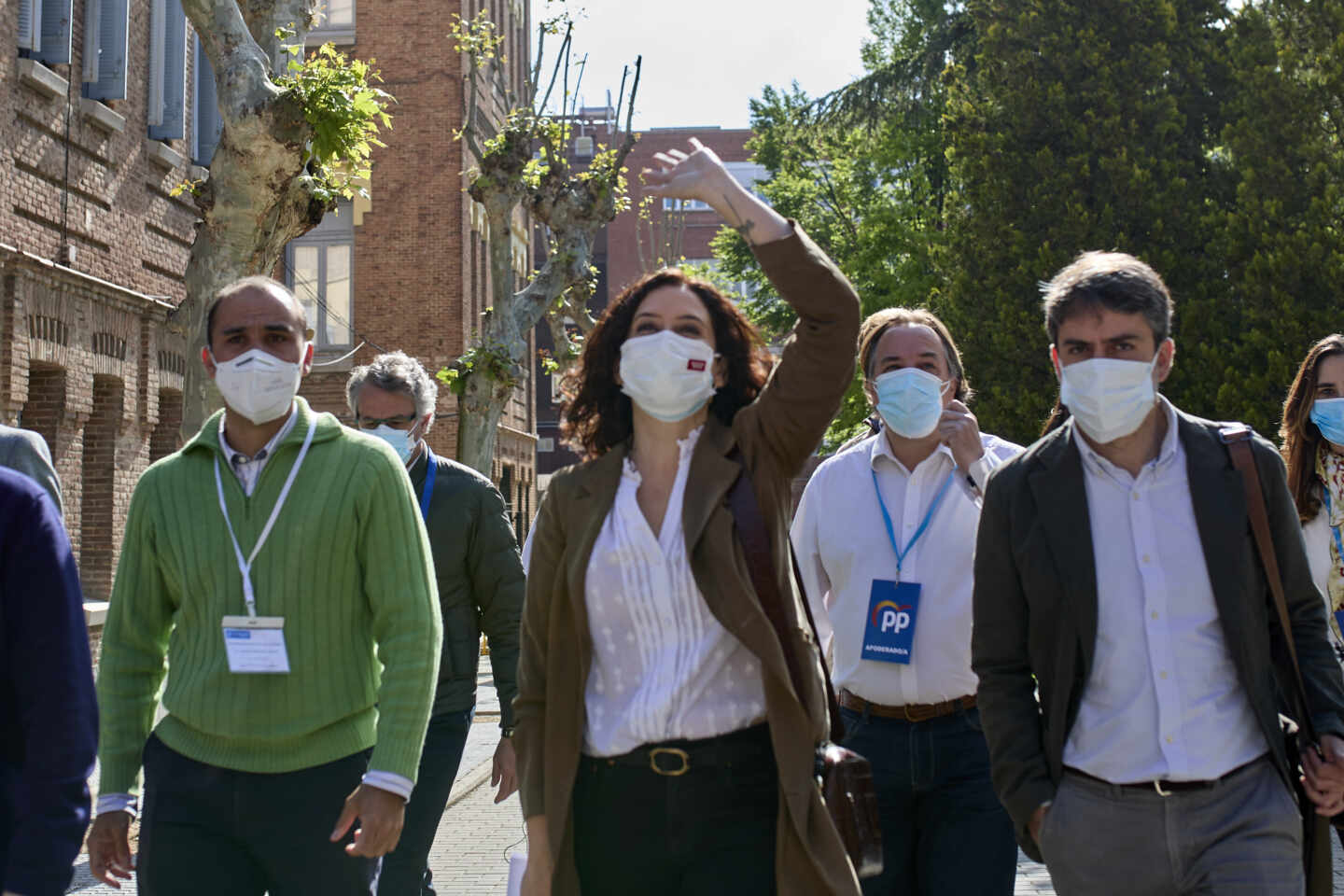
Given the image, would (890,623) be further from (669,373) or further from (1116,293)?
(669,373)

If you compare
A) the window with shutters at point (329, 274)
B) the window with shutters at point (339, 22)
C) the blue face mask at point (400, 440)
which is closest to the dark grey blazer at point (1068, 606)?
the blue face mask at point (400, 440)

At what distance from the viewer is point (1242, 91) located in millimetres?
26891

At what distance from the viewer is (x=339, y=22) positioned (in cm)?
3341

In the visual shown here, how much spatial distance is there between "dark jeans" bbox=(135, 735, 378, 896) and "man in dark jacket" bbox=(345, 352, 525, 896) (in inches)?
65.8

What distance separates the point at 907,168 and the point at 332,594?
3200 centimetres

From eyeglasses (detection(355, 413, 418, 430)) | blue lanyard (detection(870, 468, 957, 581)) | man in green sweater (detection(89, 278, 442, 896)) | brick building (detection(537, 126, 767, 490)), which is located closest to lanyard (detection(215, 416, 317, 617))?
man in green sweater (detection(89, 278, 442, 896))

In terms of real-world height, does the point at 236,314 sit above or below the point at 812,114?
below

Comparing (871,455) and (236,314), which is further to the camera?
(871,455)

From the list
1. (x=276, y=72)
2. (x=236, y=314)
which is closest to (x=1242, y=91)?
(x=276, y=72)

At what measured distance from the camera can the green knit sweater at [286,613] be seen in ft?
12.4

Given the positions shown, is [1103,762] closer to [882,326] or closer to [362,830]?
[362,830]

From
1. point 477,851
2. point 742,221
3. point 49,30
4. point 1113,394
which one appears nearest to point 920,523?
point 1113,394

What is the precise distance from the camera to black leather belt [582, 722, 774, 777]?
3.27 metres

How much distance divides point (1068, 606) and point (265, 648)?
1.92m
